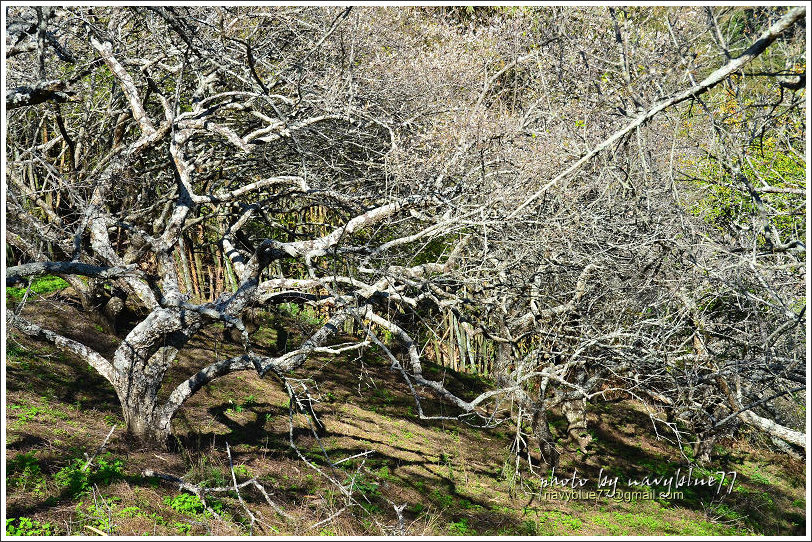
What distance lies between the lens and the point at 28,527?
4.29 metres

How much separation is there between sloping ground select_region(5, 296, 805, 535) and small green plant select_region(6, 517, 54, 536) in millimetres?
14

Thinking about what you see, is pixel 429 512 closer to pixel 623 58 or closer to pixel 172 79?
pixel 623 58

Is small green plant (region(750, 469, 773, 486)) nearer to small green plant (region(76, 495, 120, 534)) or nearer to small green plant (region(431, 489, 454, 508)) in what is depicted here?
small green plant (region(431, 489, 454, 508))

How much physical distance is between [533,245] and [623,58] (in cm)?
318

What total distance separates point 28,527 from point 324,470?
2.89m

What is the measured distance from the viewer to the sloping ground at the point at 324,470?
5.00 m

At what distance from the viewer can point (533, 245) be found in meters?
6.61

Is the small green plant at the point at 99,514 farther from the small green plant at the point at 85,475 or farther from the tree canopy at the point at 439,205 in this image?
the tree canopy at the point at 439,205

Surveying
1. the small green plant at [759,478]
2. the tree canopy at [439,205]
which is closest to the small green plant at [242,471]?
the tree canopy at [439,205]

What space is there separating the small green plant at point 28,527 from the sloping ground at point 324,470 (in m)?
0.01

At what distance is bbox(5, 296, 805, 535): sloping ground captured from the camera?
197 inches

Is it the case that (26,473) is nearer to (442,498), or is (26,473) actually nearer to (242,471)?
(242,471)

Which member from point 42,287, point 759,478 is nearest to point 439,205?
point 42,287

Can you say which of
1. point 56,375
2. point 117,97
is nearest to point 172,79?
point 117,97
